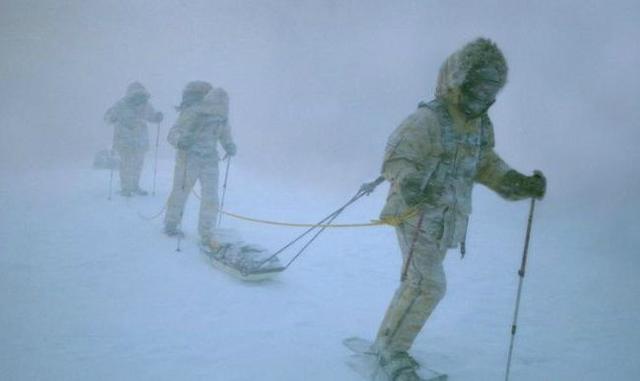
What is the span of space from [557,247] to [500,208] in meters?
3.26

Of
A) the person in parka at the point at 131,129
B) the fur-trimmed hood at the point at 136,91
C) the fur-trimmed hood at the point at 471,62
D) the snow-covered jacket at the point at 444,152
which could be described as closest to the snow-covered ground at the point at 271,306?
the snow-covered jacket at the point at 444,152

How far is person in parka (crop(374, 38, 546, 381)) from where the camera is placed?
318 cm

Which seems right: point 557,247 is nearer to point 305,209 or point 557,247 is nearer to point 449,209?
point 305,209

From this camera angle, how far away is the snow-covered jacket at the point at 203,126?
7.71 meters

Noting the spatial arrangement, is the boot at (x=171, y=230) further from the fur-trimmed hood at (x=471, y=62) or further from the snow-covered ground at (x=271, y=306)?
the fur-trimmed hood at (x=471, y=62)

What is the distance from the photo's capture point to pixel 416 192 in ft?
10.1

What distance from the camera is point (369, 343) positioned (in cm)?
418

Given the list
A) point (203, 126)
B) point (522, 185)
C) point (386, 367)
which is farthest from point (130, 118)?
point (522, 185)

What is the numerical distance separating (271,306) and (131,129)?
818 cm

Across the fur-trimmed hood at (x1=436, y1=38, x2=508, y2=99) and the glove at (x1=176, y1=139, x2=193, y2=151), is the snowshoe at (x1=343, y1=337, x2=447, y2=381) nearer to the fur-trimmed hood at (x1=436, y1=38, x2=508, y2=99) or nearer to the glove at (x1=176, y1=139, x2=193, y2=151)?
the fur-trimmed hood at (x1=436, y1=38, x2=508, y2=99)

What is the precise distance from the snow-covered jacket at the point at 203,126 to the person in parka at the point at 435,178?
5.05 m

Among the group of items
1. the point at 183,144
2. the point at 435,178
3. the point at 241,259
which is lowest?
the point at 241,259

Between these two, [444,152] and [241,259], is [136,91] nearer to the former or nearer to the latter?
[241,259]

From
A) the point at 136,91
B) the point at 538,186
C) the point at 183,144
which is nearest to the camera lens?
the point at 538,186
